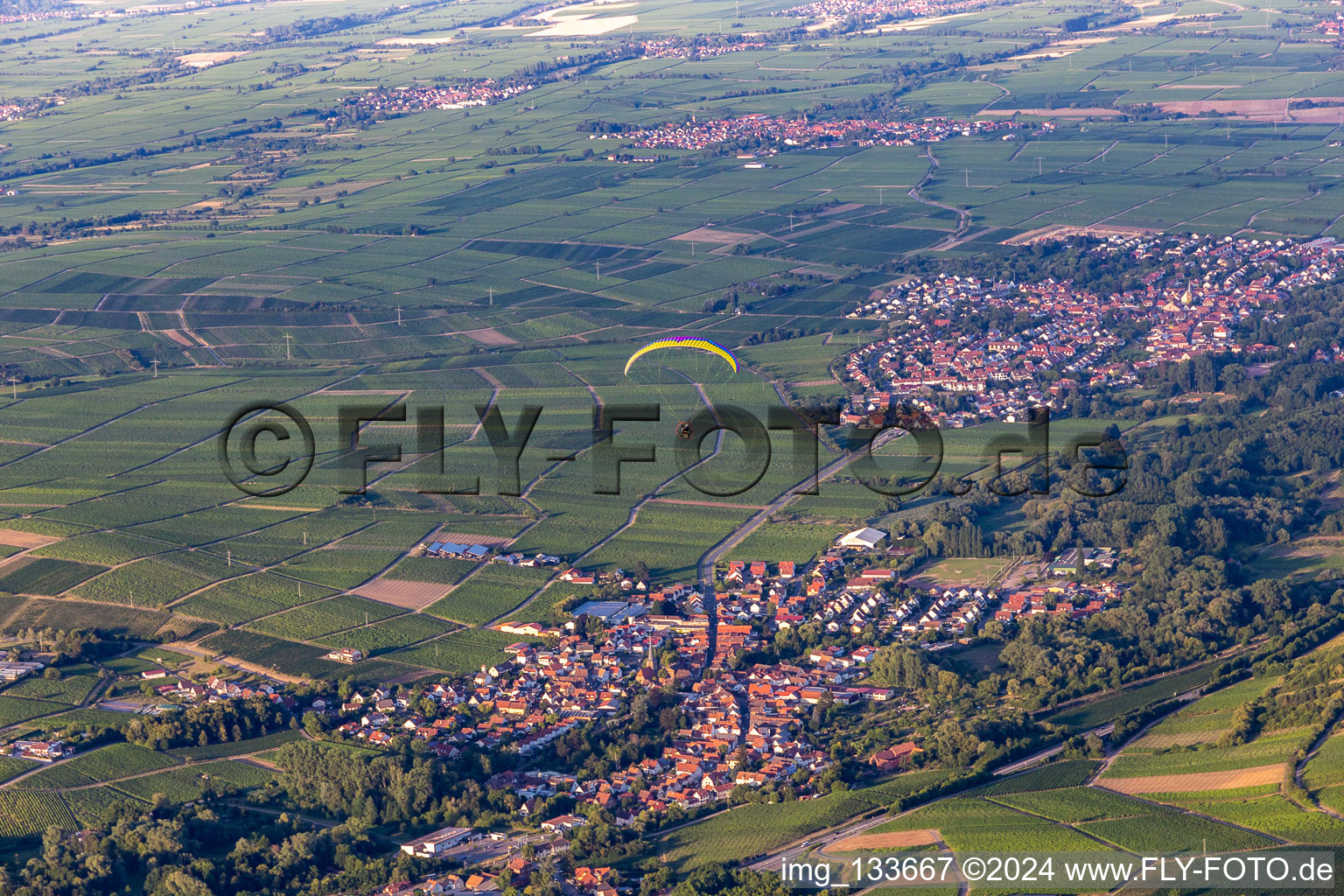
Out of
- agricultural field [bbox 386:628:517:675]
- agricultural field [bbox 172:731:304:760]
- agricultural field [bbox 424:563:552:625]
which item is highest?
agricultural field [bbox 424:563:552:625]

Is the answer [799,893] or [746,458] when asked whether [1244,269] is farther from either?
[799,893]

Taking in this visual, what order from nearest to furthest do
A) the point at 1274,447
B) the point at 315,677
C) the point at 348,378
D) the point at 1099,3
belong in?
the point at 315,677, the point at 1274,447, the point at 348,378, the point at 1099,3

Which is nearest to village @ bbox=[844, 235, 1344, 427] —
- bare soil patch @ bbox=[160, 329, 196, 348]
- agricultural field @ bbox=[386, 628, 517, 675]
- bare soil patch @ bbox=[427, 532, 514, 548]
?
bare soil patch @ bbox=[427, 532, 514, 548]

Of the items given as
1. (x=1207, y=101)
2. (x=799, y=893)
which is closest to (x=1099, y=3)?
(x=1207, y=101)

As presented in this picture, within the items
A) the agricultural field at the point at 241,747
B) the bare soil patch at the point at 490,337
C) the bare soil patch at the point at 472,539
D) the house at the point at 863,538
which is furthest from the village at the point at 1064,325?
the agricultural field at the point at 241,747

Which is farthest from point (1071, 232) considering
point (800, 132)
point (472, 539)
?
point (472, 539)

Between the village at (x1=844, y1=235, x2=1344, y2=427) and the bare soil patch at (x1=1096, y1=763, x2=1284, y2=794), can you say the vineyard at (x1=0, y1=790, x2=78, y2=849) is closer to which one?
the bare soil patch at (x1=1096, y1=763, x2=1284, y2=794)
